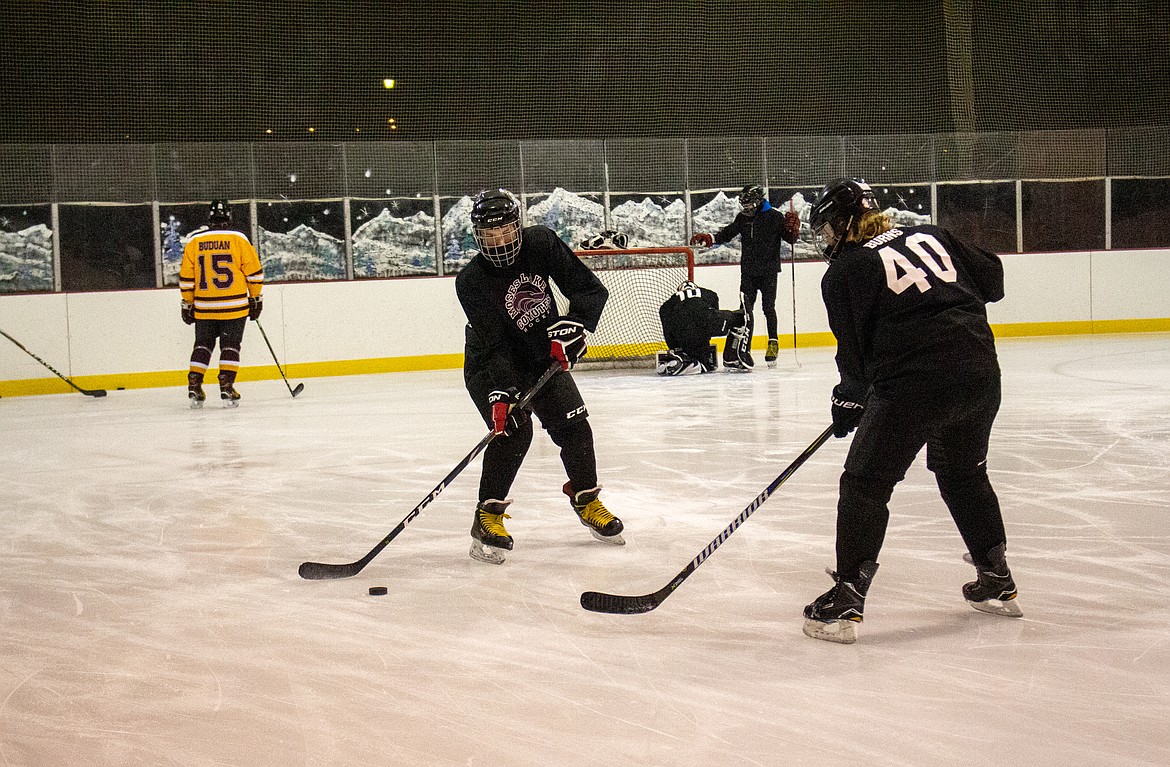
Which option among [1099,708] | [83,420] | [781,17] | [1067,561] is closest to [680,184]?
[781,17]

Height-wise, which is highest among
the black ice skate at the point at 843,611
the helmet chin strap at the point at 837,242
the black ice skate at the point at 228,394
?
the helmet chin strap at the point at 837,242

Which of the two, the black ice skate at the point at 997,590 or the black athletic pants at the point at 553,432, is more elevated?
the black athletic pants at the point at 553,432

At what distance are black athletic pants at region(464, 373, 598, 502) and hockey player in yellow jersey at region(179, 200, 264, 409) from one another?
14.9 feet

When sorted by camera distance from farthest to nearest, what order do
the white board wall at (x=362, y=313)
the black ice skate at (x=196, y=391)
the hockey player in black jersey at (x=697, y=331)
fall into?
1. the white board wall at (x=362, y=313)
2. the hockey player in black jersey at (x=697, y=331)
3. the black ice skate at (x=196, y=391)

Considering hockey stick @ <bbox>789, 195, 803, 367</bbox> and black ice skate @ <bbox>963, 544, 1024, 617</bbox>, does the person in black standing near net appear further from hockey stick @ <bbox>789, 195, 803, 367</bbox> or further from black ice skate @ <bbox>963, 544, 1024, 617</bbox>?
black ice skate @ <bbox>963, 544, 1024, 617</bbox>

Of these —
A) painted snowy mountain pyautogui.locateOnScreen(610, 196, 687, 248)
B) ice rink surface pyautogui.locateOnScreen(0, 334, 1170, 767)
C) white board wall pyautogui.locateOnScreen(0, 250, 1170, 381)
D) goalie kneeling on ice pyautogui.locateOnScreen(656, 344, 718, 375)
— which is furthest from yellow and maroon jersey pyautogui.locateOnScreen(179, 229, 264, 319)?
painted snowy mountain pyautogui.locateOnScreen(610, 196, 687, 248)

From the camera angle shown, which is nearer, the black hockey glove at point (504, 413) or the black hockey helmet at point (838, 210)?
the black hockey helmet at point (838, 210)

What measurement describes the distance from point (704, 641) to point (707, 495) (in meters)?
1.56

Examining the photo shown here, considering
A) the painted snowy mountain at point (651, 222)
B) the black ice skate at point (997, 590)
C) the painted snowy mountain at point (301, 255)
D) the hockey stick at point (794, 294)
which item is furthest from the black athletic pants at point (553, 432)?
the painted snowy mountain at point (651, 222)

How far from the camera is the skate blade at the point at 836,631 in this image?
2303mm

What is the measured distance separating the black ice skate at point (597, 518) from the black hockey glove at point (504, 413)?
0.89ft

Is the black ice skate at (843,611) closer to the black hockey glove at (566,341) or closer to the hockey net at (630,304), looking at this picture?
the black hockey glove at (566,341)

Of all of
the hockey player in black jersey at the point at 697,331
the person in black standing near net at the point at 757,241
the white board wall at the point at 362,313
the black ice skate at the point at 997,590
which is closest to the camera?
the black ice skate at the point at 997,590

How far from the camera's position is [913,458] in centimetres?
221
